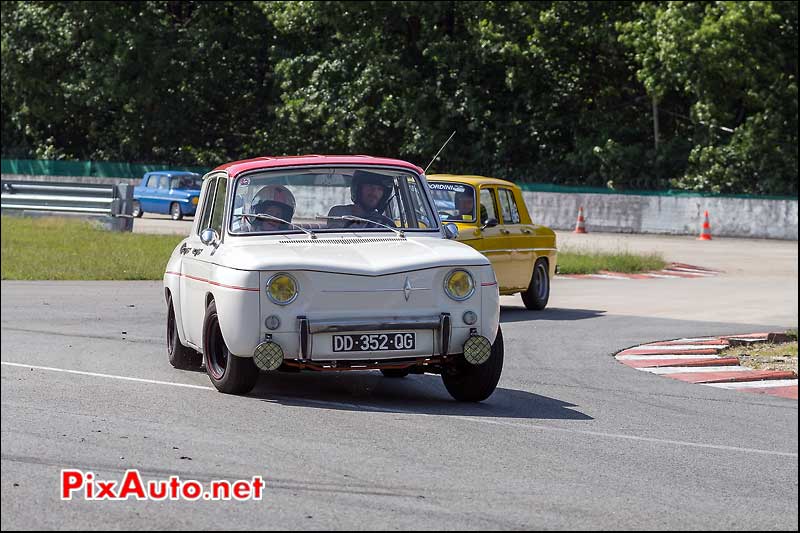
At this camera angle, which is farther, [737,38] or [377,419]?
[737,38]

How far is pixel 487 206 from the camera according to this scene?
683 inches

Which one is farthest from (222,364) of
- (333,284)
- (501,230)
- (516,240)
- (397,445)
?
(516,240)

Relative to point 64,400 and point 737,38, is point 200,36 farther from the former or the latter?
point 64,400

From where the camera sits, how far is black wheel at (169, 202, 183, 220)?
143ft

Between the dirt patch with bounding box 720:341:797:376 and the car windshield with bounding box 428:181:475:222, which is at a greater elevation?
the car windshield with bounding box 428:181:475:222

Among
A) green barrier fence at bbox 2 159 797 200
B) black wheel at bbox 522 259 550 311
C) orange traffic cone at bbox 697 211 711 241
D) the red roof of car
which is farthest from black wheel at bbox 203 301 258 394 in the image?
green barrier fence at bbox 2 159 797 200

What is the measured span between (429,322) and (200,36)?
44880mm

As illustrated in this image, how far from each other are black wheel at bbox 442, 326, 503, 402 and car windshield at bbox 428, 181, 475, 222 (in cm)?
680

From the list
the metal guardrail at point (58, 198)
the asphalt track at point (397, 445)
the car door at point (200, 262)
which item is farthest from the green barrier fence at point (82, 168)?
the asphalt track at point (397, 445)

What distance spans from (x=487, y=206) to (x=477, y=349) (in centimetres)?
781

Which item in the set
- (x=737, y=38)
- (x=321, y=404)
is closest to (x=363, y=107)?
(x=737, y=38)

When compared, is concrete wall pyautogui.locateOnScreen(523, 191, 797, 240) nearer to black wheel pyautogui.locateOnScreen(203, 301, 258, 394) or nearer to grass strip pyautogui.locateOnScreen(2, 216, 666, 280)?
grass strip pyautogui.locateOnScreen(2, 216, 666, 280)

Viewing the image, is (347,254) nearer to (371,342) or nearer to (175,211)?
(371,342)

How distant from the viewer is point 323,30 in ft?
168
